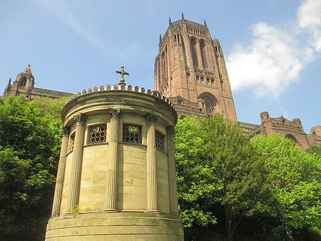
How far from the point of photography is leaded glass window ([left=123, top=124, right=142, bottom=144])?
16.6m

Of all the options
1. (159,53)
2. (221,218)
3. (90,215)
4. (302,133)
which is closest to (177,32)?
(159,53)

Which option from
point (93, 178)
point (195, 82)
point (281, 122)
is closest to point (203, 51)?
point (195, 82)

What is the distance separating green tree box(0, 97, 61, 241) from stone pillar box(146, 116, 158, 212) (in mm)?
11432

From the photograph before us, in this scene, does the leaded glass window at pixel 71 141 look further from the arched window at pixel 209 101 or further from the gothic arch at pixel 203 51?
the gothic arch at pixel 203 51

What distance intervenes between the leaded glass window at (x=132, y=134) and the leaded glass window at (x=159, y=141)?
1.32m

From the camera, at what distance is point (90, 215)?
14.1m

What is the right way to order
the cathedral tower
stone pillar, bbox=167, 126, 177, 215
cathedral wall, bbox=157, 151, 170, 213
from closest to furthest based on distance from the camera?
cathedral wall, bbox=157, 151, 170, 213
stone pillar, bbox=167, 126, 177, 215
the cathedral tower

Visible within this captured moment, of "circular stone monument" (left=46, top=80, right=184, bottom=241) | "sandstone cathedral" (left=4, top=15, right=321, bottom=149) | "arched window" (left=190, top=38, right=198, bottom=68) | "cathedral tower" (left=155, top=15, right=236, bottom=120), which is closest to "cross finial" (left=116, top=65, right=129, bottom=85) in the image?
"circular stone monument" (left=46, top=80, right=184, bottom=241)

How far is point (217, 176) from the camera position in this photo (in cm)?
2858

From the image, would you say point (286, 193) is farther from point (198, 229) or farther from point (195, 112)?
point (195, 112)

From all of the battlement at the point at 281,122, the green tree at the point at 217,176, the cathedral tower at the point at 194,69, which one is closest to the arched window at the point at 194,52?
the cathedral tower at the point at 194,69

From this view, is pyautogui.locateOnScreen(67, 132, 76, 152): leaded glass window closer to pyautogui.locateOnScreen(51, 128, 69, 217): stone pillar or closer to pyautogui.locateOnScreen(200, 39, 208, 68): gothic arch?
pyautogui.locateOnScreen(51, 128, 69, 217): stone pillar

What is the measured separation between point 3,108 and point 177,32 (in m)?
71.4

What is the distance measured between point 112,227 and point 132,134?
5.33 metres
